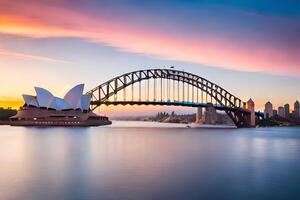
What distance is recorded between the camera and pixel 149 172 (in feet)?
85.7

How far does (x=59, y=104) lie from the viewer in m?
108

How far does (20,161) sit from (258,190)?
18.9 metres

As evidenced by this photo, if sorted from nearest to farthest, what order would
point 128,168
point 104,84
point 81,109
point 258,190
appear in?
point 258,190 → point 128,168 → point 81,109 → point 104,84

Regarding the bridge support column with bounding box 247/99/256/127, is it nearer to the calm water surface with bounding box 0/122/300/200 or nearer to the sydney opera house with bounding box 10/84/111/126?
the sydney opera house with bounding box 10/84/111/126

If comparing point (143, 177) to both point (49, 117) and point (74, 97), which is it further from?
point (49, 117)

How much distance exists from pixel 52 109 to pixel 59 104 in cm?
239

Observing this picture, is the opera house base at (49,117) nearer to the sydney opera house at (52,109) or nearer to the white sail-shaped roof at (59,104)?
the sydney opera house at (52,109)

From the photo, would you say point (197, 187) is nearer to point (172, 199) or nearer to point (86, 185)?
point (172, 199)

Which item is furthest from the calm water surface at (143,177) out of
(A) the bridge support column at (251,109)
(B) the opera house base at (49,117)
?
(A) the bridge support column at (251,109)

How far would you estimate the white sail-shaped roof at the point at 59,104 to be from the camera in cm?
10794

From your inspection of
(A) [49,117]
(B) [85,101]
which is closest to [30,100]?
(A) [49,117]

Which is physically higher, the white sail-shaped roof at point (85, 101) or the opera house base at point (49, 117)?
the white sail-shaped roof at point (85, 101)

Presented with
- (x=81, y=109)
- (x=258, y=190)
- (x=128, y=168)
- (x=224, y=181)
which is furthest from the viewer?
(x=81, y=109)

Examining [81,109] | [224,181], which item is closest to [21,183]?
[224,181]
